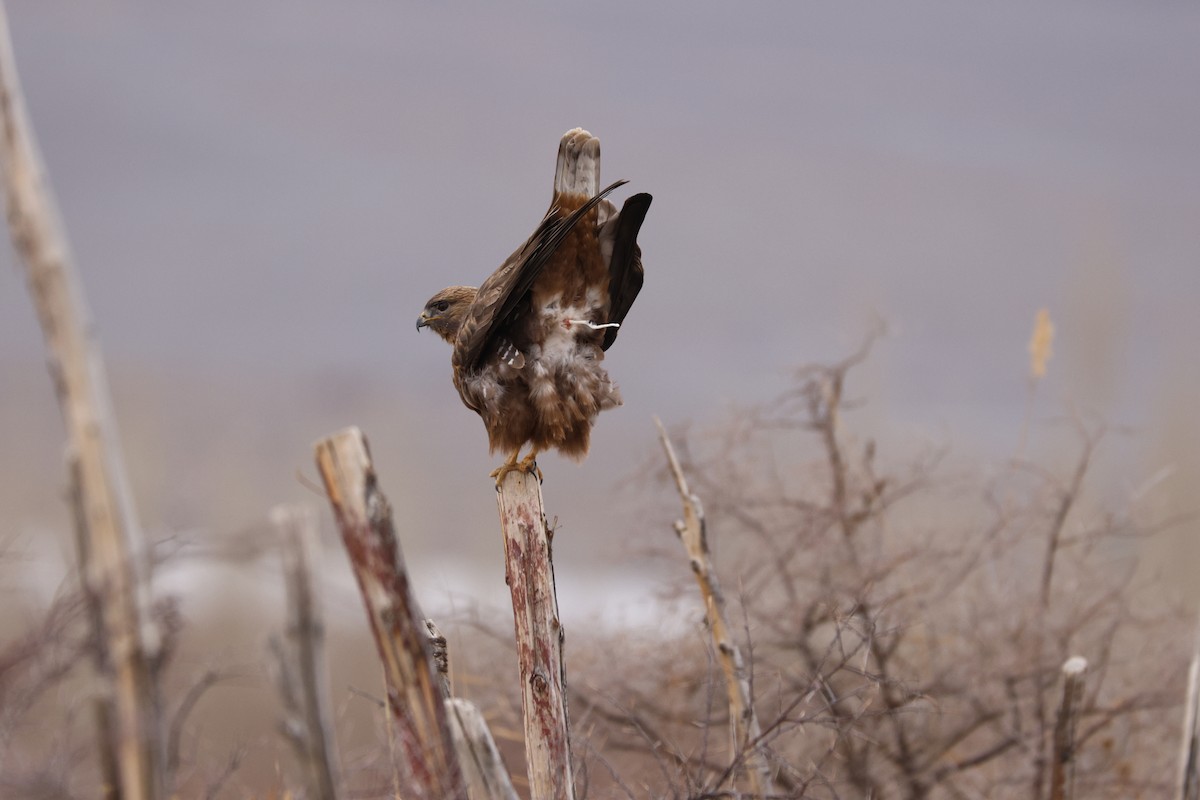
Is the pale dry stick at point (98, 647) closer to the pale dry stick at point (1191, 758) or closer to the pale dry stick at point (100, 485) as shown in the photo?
the pale dry stick at point (100, 485)

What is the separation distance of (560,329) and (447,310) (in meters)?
0.72

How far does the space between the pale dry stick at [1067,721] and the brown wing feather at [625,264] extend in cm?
228

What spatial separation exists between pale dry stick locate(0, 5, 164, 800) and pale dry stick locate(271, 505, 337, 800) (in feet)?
0.89

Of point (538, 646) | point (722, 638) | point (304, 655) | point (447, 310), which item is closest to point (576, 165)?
point (447, 310)

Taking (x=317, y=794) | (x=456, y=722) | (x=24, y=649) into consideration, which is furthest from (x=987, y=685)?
(x=24, y=649)

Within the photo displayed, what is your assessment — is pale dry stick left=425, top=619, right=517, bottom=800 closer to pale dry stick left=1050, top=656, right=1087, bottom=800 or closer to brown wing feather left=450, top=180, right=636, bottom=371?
brown wing feather left=450, top=180, right=636, bottom=371

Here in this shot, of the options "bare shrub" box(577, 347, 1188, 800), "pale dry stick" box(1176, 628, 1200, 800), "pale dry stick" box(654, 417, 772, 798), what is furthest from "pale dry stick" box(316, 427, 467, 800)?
"bare shrub" box(577, 347, 1188, 800)

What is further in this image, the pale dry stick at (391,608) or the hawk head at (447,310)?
the hawk head at (447,310)

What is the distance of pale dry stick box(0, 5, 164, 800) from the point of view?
2.09 metres

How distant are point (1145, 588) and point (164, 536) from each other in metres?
6.26

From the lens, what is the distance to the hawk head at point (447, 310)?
14.1 feet

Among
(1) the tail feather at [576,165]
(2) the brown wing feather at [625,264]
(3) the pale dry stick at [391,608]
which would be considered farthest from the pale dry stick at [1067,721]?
(3) the pale dry stick at [391,608]

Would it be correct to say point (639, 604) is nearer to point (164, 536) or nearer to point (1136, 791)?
point (1136, 791)

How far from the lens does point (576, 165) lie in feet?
11.7
